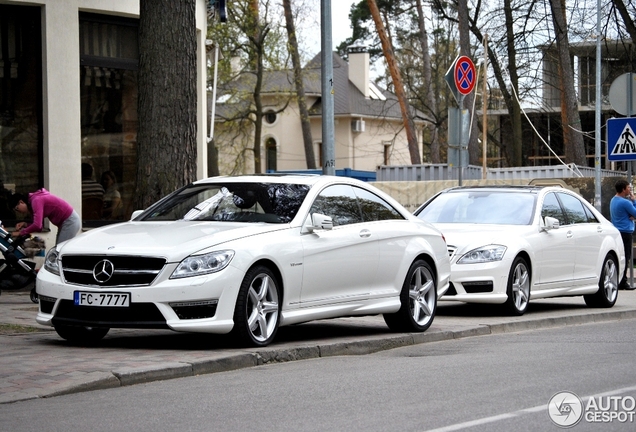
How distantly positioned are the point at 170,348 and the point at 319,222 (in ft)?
5.78

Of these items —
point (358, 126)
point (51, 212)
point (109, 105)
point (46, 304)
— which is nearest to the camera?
point (46, 304)

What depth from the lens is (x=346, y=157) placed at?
2926 inches

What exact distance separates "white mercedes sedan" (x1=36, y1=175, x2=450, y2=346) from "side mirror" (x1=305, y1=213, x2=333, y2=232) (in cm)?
1

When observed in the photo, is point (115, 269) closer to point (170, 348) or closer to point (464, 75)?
point (170, 348)

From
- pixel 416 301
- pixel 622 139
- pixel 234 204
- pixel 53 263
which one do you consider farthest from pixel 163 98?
pixel 622 139

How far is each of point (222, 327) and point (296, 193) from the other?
1.98m

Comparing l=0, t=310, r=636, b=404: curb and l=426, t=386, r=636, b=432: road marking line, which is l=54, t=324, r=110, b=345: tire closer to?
l=0, t=310, r=636, b=404: curb

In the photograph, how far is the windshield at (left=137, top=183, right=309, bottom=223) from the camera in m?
10.5

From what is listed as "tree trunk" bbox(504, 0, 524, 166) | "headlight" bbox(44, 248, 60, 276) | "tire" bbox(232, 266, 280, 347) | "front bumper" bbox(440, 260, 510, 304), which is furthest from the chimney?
"tire" bbox(232, 266, 280, 347)

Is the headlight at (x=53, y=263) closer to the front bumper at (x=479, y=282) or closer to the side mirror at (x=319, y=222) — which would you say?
the side mirror at (x=319, y=222)

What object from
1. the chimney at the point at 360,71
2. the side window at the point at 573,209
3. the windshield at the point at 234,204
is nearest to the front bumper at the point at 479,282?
the side window at the point at 573,209

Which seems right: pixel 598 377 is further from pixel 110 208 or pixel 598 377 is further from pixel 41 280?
pixel 110 208

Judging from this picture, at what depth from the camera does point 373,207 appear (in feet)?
38.3

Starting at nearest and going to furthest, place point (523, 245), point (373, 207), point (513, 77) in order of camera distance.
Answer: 1. point (373, 207)
2. point (523, 245)
3. point (513, 77)
